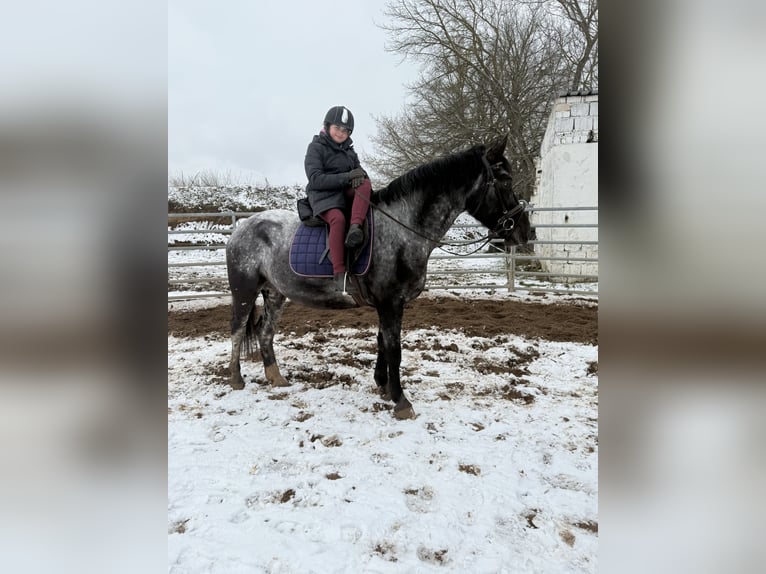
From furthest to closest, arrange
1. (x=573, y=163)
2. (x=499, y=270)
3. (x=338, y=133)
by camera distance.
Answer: (x=573, y=163) → (x=499, y=270) → (x=338, y=133)

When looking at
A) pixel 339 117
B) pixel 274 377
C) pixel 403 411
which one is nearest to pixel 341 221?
pixel 339 117

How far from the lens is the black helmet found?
108 inches

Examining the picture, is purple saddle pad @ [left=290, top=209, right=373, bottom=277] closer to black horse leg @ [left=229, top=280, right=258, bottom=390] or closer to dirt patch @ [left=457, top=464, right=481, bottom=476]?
black horse leg @ [left=229, top=280, right=258, bottom=390]

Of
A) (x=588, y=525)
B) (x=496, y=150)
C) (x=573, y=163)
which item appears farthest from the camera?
(x=573, y=163)

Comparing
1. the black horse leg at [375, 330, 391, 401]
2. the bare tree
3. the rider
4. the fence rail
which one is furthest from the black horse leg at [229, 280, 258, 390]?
the bare tree

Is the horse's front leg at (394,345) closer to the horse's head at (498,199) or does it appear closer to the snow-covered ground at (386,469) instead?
the snow-covered ground at (386,469)

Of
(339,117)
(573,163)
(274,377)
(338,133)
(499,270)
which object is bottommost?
(274,377)

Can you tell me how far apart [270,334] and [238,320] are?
0.30 metres

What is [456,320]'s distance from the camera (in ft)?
17.0

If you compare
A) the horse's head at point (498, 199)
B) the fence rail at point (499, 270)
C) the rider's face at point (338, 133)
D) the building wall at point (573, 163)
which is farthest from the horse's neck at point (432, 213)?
the building wall at point (573, 163)

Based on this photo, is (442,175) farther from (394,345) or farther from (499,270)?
(499,270)
